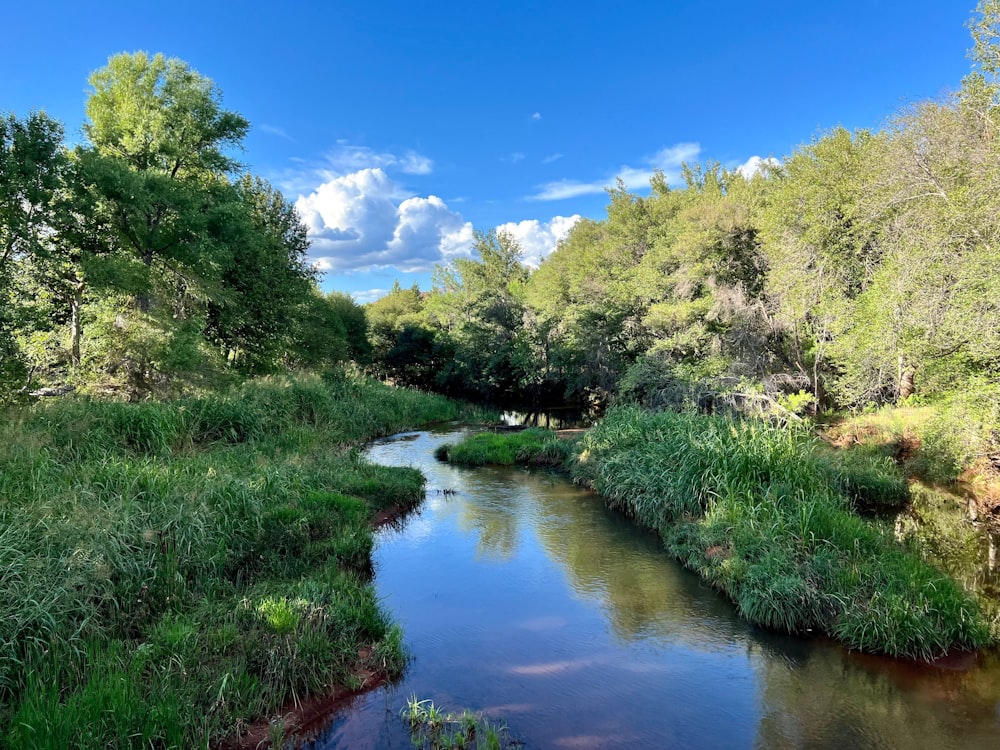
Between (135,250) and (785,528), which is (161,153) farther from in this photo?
(785,528)

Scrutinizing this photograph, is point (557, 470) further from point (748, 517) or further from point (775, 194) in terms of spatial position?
point (775, 194)

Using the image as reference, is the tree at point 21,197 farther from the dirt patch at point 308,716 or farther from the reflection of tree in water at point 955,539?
the reflection of tree in water at point 955,539

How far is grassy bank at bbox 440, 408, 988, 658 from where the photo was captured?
691cm

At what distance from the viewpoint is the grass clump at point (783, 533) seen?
6887 millimetres

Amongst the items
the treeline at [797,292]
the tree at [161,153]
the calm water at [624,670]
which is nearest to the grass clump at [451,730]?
the calm water at [624,670]

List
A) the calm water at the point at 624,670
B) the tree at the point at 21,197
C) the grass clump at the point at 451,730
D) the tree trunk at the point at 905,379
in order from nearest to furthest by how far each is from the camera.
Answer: the grass clump at the point at 451,730, the calm water at the point at 624,670, the tree at the point at 21,197, the tree trunk at the point at 905,379

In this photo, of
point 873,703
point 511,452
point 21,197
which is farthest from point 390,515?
point 21,197

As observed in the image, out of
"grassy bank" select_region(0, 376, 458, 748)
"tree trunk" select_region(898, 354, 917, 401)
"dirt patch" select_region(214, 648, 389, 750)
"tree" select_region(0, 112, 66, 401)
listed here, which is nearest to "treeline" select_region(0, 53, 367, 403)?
"tree" select_region(0, 112, 66, 401)

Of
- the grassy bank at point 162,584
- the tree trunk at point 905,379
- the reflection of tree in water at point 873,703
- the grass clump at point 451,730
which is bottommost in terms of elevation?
the reflection of tree in water at point 873,703

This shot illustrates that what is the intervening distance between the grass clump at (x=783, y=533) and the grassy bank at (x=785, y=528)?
0.06ft

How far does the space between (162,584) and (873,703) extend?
8223 millimetres

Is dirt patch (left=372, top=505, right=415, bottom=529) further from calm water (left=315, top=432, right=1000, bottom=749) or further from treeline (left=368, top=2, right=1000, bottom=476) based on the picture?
treeline (left=368, top=2, right=1000, bottom=476)

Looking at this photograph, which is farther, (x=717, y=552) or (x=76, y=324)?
(x=76, y=324)

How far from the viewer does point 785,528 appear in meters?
8.81
